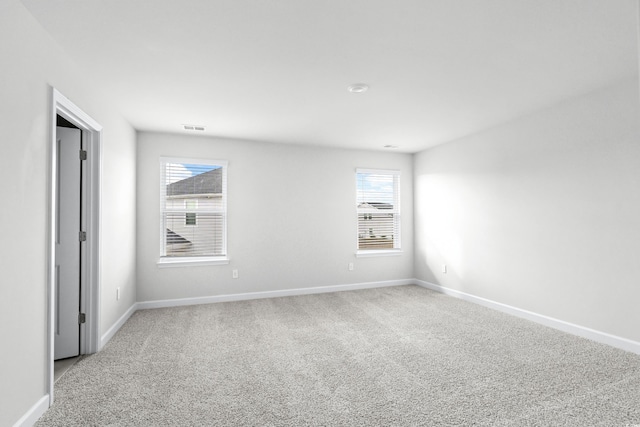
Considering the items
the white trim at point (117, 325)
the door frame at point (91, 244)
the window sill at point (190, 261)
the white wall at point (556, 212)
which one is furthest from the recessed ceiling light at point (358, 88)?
the white trim at point (117, 325)

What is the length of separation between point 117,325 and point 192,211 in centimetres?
177

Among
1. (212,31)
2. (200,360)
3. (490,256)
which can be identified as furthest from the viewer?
(490,256)

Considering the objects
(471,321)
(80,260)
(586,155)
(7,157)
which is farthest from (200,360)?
(586,155)

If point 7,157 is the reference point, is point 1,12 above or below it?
above

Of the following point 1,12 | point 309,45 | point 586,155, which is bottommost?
point 586,155

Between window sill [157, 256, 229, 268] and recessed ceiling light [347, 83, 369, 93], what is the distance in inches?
121

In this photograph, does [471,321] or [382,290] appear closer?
[471,321]

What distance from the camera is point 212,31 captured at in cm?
213

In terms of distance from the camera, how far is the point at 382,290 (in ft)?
17.9

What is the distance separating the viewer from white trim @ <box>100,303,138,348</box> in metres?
3.19

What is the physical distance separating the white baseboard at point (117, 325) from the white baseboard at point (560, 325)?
4558mm

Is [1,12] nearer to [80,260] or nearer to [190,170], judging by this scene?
[80,260]

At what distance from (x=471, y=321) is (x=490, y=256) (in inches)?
40.7

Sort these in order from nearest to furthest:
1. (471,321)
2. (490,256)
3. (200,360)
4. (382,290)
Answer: (200,360) < (471,321) < (490,256) < (382,290)
